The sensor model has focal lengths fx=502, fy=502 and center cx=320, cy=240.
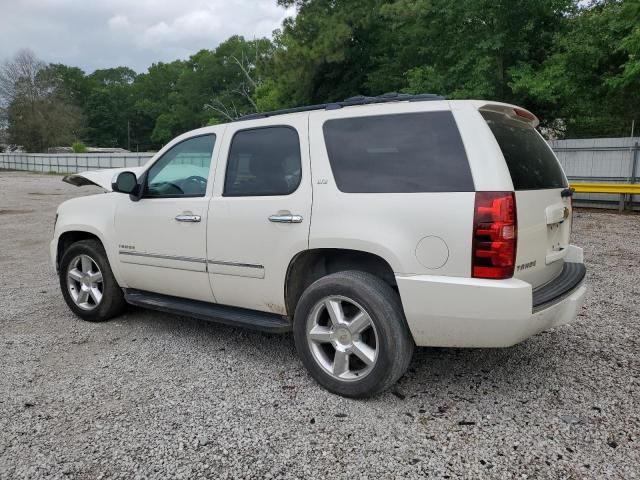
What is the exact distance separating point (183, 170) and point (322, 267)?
160 centimetres

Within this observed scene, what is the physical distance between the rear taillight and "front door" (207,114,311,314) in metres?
1.07

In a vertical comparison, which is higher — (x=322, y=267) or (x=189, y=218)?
(x=189, y=218)

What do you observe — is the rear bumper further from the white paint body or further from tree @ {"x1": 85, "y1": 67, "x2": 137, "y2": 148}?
tree @ {"x1": 85, "y1": 67, "x2": 137, "y2": 148}

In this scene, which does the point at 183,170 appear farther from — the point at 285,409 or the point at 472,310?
the point at 472,310

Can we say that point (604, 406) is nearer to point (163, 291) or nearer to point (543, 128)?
point (163, 291)

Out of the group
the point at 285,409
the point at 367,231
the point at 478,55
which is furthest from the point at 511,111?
the point at 478,55

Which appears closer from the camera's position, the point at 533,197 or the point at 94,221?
the point at 533,197

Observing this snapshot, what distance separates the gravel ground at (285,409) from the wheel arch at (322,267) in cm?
61

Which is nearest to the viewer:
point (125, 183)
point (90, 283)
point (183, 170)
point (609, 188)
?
point (125, 183)

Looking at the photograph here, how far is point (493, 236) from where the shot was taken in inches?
105

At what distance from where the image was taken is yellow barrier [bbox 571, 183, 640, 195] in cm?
1234

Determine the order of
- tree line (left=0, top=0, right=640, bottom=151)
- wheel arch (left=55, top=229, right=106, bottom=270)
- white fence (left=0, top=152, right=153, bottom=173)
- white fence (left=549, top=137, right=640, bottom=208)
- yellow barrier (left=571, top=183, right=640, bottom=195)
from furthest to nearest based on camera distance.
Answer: white fence (left=0, top=152, right=153, bottom=173) < tree line (left=0, top=0, right=640, bottom=151) < white fence (left=549, top=137, right=640, bottom=208) < yellow barrier (left=571, top=183, right=640, bottom=195) < wheel arch (left=55, top=229, right=106, bottom=270)

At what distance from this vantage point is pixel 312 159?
10.9 ft

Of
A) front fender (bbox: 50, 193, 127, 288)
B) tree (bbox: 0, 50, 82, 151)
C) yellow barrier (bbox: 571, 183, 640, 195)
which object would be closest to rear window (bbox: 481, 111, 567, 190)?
front fender (bbox: 50, 193, 127, 288)
